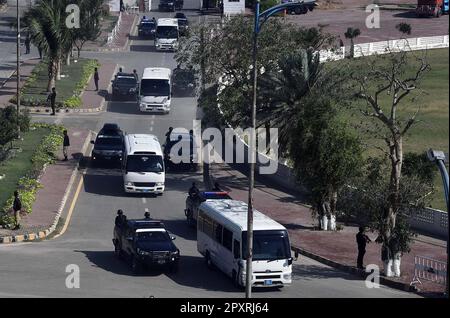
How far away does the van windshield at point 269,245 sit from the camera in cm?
3052

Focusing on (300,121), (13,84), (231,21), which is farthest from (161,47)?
(300,121)

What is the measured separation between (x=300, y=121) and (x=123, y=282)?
1072cm

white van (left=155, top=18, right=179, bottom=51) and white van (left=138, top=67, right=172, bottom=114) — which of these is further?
→ white van (left=155, top=18, right=179, bottom=51)

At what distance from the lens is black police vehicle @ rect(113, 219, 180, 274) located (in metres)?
31.8

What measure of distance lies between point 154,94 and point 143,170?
1627 centimetres

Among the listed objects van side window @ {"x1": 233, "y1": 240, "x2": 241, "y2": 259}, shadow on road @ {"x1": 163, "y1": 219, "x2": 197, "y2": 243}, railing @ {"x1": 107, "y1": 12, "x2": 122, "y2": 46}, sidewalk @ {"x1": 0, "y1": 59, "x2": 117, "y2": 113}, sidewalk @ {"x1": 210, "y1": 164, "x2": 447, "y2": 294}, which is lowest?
shadow on road @ {"x1": 163, "y1": 219, "x2": 197, "y2": 243}

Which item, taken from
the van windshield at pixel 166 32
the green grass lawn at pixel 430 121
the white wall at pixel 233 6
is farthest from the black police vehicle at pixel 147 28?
the green grass lawn at pixel 430 121

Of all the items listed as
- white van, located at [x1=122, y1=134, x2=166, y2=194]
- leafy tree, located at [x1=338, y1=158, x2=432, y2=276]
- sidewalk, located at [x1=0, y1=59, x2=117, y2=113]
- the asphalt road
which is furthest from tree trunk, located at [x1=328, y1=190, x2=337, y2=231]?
sidewalk, located at [x1=0, y1=59, x2=117, y2=113]

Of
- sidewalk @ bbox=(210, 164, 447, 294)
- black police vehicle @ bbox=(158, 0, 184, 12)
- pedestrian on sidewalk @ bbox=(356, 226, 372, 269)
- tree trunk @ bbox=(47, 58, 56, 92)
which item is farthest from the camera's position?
black police vehicle @ bbox=(158, 0, 184, 12)

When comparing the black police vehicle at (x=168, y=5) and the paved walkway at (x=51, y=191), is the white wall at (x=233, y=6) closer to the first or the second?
the black police vehicle at (x=168, y=5)

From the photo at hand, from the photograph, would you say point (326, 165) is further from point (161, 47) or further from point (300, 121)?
point (161, 47)

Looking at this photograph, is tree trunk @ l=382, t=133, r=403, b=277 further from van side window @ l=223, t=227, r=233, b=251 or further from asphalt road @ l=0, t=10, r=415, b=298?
van side window @ l=223, t=227, r=233, b=251

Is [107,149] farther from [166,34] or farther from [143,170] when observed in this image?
[166,34]

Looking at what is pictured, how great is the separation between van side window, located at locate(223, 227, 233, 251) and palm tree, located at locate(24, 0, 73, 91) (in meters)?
31.7
